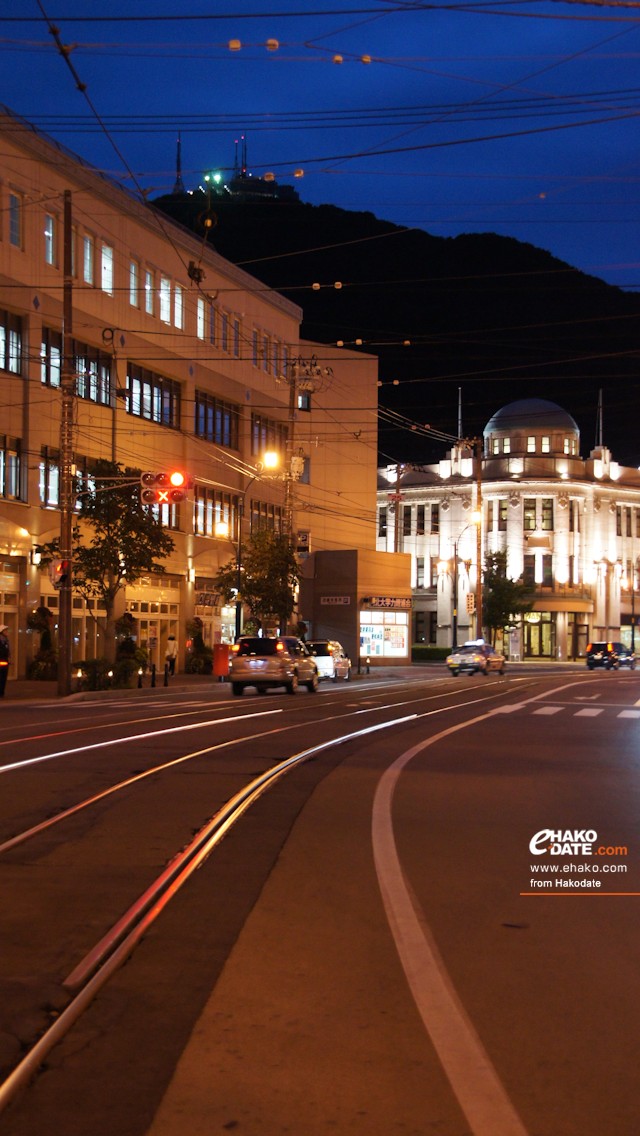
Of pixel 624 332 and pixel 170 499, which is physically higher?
pixel 624 332

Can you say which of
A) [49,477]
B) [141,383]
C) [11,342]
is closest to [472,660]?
[141,383]

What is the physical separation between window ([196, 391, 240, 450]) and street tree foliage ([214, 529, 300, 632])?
25.5 feet

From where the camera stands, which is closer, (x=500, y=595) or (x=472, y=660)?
(x=472, y=660)

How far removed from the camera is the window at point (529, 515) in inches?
3890

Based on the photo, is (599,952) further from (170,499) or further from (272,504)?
(272,504)

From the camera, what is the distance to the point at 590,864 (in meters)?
10.1

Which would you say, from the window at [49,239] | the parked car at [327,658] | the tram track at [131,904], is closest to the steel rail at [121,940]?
the tram track at [131,904]

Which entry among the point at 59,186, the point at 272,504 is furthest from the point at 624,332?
the point at 59,186

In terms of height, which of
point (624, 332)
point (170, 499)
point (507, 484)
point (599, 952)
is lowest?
point (599, 952)

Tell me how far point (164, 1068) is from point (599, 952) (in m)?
3.15

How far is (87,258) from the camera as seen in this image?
4756 centimetres

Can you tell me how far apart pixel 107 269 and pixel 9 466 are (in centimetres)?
1143

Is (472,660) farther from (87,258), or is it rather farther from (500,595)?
(500,595)

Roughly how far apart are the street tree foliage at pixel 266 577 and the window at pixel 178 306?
35.1 ft
